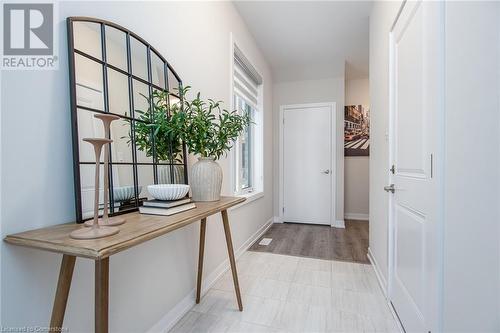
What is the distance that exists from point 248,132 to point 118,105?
2463 mm

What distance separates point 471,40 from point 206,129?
45.6 inches

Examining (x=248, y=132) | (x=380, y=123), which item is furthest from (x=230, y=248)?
(x=248, y=132)

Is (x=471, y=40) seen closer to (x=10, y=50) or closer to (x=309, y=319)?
(x=10, y=50)

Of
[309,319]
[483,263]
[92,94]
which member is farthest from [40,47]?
[309,319]

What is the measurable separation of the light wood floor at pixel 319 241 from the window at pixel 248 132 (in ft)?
2.50

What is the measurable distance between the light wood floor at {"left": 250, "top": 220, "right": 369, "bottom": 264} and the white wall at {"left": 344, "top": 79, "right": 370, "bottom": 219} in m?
0.40

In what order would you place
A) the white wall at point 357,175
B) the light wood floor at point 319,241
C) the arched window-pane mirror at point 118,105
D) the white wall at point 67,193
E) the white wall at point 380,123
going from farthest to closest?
the white wall at point 357,175
the light wood floor at point 319,241
the white wall at point 380,123
the arched window-pane mirror at point 118,105
the white wall at point 67,193

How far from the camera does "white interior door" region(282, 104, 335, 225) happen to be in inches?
157

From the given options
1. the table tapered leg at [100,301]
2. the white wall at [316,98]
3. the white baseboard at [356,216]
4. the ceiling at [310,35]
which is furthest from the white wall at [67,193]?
the white baseboard at [356,216]

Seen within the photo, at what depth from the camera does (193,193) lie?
4.71ft

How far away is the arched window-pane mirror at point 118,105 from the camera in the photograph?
3.02 feet

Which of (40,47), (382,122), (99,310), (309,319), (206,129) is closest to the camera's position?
(99,310)

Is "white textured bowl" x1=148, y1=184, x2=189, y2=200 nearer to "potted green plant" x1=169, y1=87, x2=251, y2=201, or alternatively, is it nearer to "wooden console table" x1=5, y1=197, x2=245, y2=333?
"wooden console table" x1=5, y1=197, x2=245, y2=333

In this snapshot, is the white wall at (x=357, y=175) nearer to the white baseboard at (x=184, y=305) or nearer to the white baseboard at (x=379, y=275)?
the white baseboard at (x=379, y=275)
